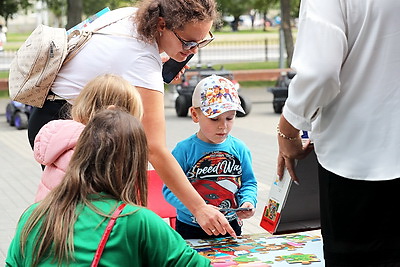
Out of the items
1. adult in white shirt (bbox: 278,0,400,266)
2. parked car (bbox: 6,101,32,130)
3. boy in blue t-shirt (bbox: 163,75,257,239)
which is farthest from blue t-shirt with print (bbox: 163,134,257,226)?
parked car (bbox: 6,101,32,130)

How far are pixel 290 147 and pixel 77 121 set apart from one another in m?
0.74

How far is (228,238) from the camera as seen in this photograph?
3453mm

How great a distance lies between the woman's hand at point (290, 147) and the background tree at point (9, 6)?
67.2 ft

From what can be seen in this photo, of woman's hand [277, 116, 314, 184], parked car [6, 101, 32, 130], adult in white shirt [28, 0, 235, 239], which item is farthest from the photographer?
parked car [6, 101, 32, 130]

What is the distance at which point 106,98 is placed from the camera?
2.77 m

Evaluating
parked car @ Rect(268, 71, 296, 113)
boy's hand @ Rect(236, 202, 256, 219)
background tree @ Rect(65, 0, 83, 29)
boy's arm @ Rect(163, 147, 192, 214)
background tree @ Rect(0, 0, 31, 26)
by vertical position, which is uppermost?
boy's arm @ Rect(163, 147, 192, 214)

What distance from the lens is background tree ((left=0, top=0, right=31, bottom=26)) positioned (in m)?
22.5

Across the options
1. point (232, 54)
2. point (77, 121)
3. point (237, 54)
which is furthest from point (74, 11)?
point (77, 121)

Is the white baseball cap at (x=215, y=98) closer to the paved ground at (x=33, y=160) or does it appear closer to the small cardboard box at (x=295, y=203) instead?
the small cardboard box at (x=295, y=203)

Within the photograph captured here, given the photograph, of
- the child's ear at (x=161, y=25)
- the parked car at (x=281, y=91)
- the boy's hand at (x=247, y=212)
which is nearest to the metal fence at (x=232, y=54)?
the parked car at (x=281, y=91)

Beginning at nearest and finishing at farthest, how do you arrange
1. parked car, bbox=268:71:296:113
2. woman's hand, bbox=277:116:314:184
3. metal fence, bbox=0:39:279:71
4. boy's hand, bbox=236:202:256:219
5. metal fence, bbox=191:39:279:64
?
woman's hand, bbox=277:116:314:184 → boy's hand, bbox=236:202:256:219 → parked car, bbox=268:71:296:113 → metal fence, bbox=0:39:279:71 → metal fence, bbox=191:39:279:64

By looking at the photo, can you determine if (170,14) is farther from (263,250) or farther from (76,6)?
(76,6)

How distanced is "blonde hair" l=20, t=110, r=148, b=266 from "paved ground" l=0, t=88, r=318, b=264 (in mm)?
3087

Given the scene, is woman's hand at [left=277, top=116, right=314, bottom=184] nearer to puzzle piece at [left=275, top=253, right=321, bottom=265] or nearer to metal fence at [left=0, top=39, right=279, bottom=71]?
puzzle piece at [left=275, top=253, right=321, bottom=265]
